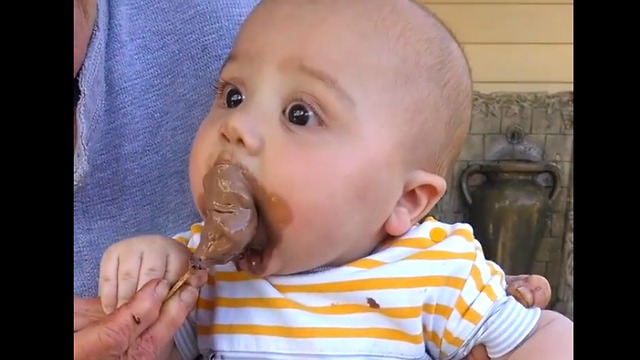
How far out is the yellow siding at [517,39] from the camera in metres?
2.93

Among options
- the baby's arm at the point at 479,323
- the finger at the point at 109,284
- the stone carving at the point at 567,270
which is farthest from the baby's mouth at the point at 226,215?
the stone carving at the point at 567,270

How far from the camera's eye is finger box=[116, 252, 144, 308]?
804mm

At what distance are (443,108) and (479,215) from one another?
2070mm

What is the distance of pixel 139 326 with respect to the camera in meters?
0.71

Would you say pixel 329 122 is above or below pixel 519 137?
above

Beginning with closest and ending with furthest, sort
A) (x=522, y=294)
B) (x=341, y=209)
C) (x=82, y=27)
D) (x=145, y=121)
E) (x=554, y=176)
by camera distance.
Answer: (x=341, y=209)
(x=522, y=294)
(x=82, y=27)
(x=145, y=121)
(x=554, y=176)

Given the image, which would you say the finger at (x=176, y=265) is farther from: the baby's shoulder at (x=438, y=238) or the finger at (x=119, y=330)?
the baby's shoulder at (x=438, y=238)

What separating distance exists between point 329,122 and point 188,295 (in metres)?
0.22

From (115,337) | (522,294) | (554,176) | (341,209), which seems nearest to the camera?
(115,337)

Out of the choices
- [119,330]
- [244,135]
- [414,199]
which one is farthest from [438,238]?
[119,330]

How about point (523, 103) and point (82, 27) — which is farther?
point (523, 103)

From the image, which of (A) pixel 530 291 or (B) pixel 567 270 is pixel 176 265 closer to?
(A) pixel 530 291
